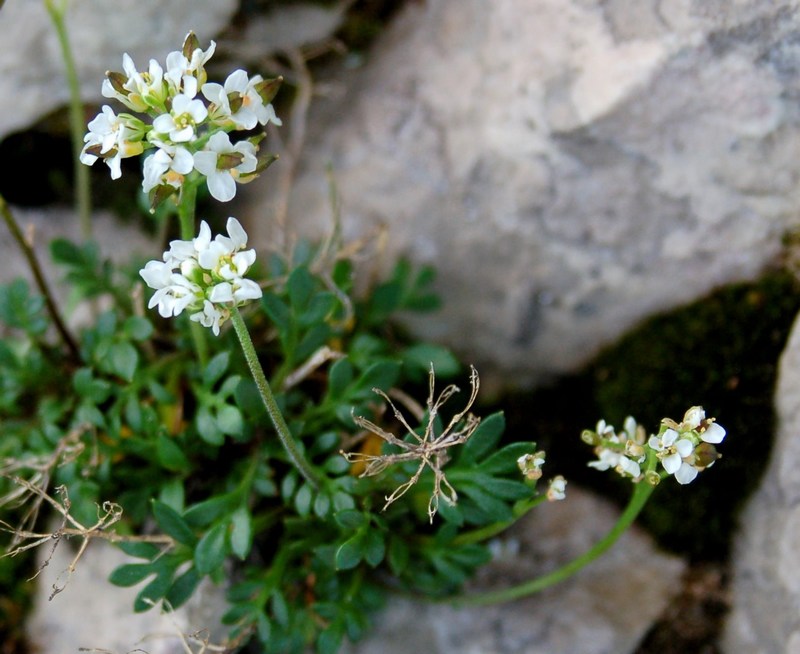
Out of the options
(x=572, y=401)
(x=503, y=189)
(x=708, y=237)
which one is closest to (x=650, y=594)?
(x=572, y=401)

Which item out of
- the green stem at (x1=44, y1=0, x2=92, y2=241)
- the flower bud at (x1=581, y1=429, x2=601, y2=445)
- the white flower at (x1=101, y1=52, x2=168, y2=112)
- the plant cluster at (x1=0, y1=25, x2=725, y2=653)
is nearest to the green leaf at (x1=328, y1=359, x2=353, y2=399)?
the plant cluster at (x1=0, y1=25, x2=725, y2=653)

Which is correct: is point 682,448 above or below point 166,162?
below

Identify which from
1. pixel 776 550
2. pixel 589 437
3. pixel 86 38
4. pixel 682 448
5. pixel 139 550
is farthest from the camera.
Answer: pixel 86 38

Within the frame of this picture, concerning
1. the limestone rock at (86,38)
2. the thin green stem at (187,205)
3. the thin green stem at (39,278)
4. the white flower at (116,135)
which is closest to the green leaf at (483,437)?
the thin green stem at (187,205)

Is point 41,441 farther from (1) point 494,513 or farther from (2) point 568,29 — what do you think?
(2) point 568,29

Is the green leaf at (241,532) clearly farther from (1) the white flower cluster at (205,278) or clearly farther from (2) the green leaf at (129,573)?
(1) the white flower cluster at (205,278)


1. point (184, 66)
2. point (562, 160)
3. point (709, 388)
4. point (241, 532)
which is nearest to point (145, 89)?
point (184, 66)

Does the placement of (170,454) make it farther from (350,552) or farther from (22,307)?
(22,307)
